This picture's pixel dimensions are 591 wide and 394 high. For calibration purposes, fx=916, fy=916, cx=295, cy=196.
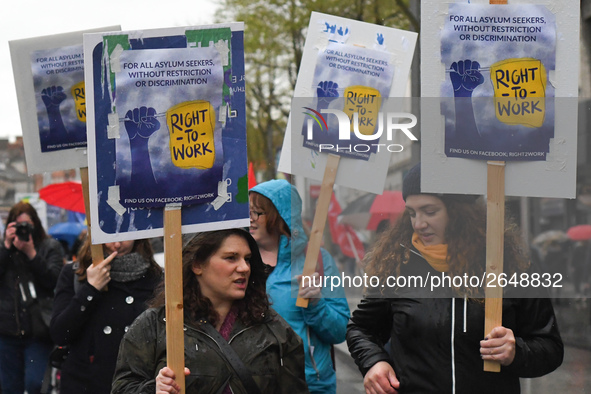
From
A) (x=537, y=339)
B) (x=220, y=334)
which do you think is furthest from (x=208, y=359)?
(x=537, y=339)

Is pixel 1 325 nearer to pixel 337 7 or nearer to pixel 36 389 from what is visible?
pixel 36 389

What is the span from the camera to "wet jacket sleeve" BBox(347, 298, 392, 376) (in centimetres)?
366

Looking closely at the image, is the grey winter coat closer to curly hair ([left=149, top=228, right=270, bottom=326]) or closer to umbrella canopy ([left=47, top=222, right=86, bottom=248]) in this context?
curly hair ([left=149, top=228, right=270, bottom=326])

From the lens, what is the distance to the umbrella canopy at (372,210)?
3.58 m

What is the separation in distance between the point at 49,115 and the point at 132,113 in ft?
4.53

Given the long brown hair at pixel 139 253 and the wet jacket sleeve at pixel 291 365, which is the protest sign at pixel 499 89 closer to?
the wet jacket sleeve at pixel 291 365

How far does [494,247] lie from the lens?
11.0ft

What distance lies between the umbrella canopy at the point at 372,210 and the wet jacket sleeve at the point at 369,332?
322 mm

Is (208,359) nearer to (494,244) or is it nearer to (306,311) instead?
(494,244)

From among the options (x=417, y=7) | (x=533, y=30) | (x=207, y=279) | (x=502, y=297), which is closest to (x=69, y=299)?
(x=207, y=279)

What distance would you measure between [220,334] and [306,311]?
1160 millimetres

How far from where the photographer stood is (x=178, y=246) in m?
3.38

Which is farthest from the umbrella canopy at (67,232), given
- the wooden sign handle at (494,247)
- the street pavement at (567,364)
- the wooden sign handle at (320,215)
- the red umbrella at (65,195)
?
the wooden sign handle at (494,247)

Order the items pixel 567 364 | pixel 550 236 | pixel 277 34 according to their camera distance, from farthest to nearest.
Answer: pixel 277 34 → pixel 567 364 → pixel 550 236
